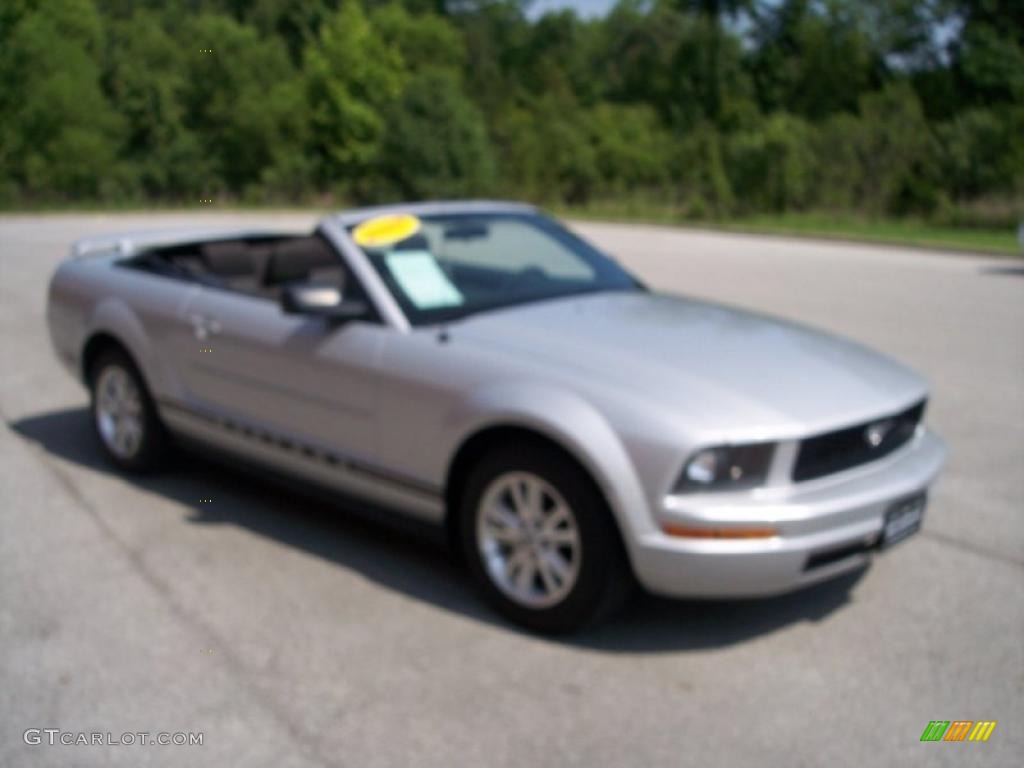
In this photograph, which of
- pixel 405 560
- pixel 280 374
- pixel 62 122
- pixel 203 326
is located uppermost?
pixel 62 122

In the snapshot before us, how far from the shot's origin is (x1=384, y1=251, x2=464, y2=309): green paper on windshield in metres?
4.68

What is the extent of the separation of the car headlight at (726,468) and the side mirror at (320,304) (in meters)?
1.64

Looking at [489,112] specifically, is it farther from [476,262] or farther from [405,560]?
[405,560]

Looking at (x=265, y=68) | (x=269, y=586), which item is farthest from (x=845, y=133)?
(x=269, y=586)

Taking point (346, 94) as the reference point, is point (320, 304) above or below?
below

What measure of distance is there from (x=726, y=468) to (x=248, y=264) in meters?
3.59

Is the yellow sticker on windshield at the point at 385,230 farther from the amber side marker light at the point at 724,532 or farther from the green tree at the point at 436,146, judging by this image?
the green tree at the point at 436,146

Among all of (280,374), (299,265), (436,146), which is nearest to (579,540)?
(280,374)

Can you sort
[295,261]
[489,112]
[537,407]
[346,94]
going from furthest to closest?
[346,94] < [489,112] < [295,261] < [537,407]

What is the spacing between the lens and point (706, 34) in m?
71.4

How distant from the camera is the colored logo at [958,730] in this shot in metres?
3.30

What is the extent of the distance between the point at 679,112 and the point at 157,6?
39713mm

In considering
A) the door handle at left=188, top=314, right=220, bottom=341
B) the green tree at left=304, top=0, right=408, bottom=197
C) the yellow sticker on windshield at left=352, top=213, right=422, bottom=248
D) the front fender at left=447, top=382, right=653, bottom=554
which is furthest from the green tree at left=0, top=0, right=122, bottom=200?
the front fender at left=447, top=382, right=653, bottom=554

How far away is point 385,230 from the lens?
495 cm
